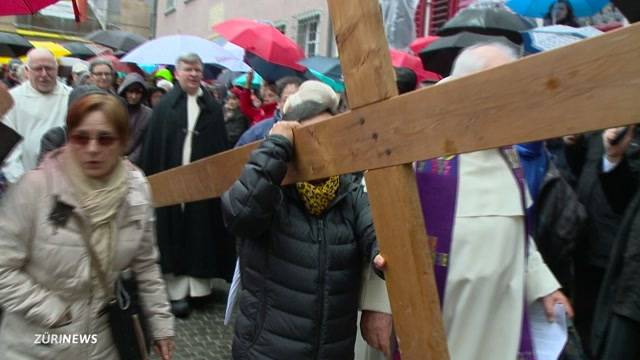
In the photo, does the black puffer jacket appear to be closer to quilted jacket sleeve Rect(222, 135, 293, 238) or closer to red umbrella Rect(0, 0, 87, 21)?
quilted jacket sleeve Rect(222, 135, 293, 238)

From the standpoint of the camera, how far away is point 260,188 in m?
2.05

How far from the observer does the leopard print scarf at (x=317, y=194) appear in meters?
2.26

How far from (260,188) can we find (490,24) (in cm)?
396

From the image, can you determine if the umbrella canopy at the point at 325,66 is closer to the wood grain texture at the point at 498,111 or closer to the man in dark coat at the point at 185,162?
the man in dark coat at the point at 185,162

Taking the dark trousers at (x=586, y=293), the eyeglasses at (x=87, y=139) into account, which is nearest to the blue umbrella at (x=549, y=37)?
the dark trousers at (x=586, y=293)

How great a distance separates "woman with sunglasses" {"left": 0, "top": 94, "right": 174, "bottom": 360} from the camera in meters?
1.99

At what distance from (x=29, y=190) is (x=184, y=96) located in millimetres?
3036

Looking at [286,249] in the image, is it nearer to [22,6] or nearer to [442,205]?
[442,205]

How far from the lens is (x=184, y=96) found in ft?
16.3

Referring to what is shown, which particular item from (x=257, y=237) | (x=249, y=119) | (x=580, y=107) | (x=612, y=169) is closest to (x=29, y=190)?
(x=257, y=237)

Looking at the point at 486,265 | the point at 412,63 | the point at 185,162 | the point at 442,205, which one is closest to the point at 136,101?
the point at 185,162

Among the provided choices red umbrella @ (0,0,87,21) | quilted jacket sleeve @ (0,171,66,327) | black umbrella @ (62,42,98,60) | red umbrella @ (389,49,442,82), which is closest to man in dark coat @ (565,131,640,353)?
quilted jacket sleeve @ (0,171,66,327)

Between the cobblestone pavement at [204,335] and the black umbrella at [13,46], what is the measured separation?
823 centimetres

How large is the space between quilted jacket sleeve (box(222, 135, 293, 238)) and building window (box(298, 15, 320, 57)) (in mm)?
12076
